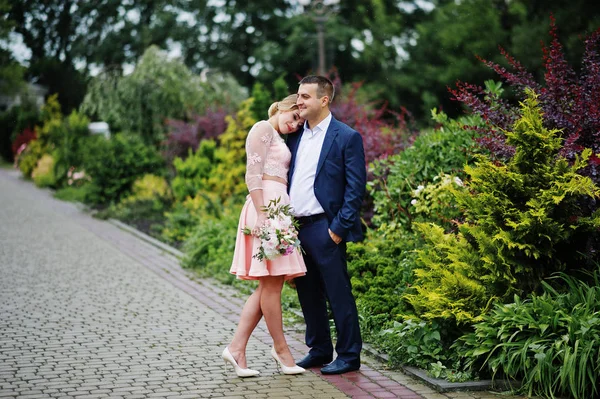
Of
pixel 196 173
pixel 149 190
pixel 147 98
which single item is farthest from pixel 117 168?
pixel 196 173

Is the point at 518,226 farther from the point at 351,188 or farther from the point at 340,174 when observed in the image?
the point at 340,174

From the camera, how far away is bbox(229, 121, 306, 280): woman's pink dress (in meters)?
5.62

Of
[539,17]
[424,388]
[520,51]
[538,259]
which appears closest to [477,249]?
[538,259]

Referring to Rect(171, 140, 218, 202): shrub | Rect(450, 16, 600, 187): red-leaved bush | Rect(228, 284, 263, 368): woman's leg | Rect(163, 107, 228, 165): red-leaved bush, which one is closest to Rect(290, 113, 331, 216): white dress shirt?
Rect(228, 284, 263, 368): woman's leg

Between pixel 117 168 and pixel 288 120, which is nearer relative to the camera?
pixel 288 120

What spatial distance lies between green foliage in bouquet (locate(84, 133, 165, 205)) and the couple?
13088 mm

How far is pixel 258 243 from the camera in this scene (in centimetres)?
562

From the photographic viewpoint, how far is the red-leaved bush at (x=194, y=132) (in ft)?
57.7

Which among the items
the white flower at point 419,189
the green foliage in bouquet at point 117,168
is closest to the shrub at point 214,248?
the white flower at point 419,189

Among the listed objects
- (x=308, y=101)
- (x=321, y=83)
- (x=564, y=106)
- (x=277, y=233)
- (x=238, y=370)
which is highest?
(x=564, y=106)

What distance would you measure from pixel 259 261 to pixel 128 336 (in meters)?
2.03

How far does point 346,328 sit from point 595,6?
28.6 meters

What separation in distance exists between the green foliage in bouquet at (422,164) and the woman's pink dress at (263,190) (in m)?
2.65

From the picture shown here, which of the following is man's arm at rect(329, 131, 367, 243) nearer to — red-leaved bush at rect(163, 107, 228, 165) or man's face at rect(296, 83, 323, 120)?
man's face at rect(296, 83, 323, 120)
